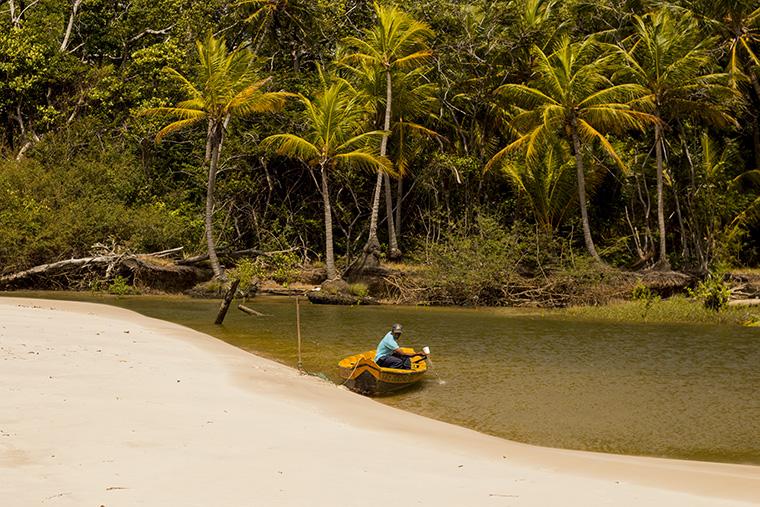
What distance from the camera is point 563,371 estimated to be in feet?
49.2

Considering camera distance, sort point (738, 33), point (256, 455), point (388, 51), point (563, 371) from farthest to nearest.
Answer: point (388, 51), point (738, 33), point (563, 371), point (256, 455)

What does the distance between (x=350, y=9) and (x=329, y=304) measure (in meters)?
17.5

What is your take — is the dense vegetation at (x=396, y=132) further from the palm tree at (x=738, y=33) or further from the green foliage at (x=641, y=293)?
the green foliage at (x=641, y=293)

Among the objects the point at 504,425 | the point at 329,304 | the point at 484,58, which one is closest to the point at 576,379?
the point at 504,425

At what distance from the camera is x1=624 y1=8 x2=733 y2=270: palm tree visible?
28516 millimetres

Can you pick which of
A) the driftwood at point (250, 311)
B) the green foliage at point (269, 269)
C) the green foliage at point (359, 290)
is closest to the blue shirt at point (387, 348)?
the driftwood at point (250, 311)

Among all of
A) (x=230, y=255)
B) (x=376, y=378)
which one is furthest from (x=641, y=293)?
(x=230, y=255)

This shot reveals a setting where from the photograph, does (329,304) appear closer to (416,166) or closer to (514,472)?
(416,166)

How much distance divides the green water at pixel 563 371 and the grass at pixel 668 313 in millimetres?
1182

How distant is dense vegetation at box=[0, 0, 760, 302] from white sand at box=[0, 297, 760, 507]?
18.2 meters

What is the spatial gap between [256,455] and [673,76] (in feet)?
84.7

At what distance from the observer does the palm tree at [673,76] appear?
28516mm

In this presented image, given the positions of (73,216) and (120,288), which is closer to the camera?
(120,288)

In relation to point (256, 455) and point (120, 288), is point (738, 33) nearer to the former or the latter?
point (120, 288)
